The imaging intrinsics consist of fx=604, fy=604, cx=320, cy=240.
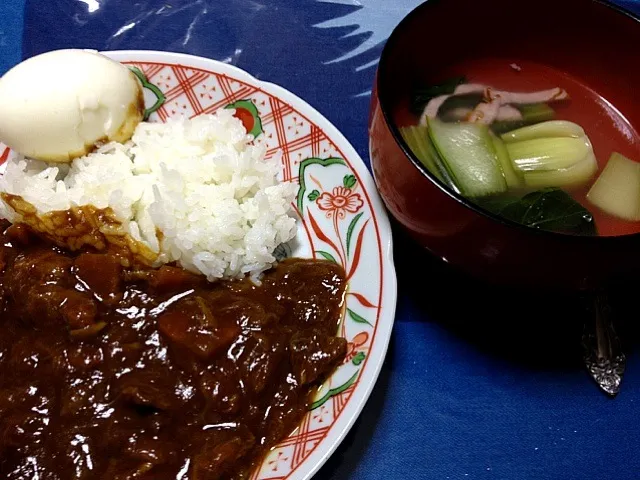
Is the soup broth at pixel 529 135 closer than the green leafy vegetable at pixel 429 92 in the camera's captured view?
Yes

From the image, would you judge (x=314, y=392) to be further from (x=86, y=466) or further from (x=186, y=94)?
(x=186, y=94)

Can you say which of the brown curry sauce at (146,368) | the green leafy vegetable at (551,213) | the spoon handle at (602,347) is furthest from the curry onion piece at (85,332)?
the spoon handle at (602,347)

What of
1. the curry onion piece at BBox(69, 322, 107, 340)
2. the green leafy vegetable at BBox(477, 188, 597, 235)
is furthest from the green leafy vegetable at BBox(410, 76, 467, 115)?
the curry onion piece at BBox(69, 322, 107, 340)

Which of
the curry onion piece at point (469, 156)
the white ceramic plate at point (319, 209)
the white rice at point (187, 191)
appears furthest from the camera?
the white rice at point (187, 191)

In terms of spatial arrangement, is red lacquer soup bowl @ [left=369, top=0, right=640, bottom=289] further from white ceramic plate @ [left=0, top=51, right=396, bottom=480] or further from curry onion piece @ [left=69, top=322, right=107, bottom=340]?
curry onion piece @ [left=69, top=322, right=107, bottom=340]

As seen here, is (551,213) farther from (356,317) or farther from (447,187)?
(356,317)

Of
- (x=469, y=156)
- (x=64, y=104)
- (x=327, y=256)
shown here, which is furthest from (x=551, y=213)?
(x=64, y=104)

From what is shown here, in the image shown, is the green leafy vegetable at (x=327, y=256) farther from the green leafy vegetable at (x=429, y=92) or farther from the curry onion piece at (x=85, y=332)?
the curry onion piece at (x=85, y=332)
